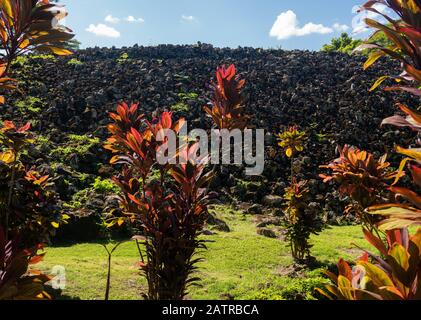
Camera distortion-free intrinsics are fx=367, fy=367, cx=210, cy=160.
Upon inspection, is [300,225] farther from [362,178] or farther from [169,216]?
[169,216]

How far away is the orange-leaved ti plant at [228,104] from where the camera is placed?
3459mm

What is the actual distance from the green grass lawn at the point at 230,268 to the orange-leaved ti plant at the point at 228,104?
1122 mm

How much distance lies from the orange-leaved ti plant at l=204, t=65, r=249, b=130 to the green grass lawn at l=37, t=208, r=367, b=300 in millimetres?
1122

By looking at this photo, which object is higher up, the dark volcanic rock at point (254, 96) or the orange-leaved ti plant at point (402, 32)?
the dark volcanic rock at point (254, 96)

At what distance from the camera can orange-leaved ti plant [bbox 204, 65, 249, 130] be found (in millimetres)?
3459

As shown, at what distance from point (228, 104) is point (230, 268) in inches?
105

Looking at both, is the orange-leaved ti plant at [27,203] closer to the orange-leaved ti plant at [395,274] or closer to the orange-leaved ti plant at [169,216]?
the orange-leaved ti plant at [169,216]

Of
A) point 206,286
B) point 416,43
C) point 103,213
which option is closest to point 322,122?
point 103,213

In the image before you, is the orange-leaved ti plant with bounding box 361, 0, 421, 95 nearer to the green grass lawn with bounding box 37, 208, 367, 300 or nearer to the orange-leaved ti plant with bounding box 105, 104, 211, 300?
the orange-leaved ti plant with bounding box 105, 104, 211, 300

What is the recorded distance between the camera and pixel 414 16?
168 centimetres

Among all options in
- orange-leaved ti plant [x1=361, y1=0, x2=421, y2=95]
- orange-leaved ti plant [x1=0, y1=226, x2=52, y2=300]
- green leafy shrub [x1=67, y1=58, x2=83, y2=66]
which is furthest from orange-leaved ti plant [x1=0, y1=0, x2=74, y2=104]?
green leafy shrub [x1=67, y1=58, x2=83, y2=66]

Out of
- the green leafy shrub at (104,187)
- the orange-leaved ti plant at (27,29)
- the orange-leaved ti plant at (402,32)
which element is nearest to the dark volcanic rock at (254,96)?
the green leafy shrub at (104,187)

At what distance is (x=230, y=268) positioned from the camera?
5.21 m
